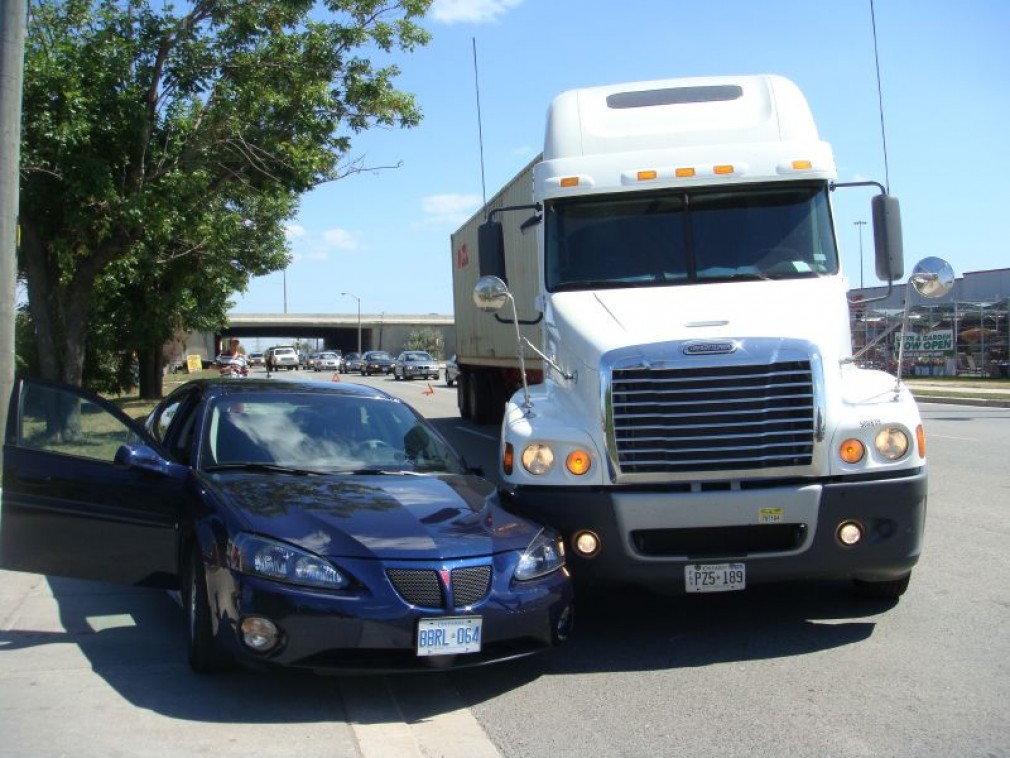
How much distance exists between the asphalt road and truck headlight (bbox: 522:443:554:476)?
1066 mm

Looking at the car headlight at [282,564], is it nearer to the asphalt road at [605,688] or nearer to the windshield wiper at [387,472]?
the asphalt road at [605,688]

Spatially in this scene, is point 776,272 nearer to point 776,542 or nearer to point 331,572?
point 776,542

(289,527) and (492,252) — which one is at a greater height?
(492,252)

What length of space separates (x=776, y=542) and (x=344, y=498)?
250 cm

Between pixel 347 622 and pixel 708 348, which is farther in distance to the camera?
pixel 708 348

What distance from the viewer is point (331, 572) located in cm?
513

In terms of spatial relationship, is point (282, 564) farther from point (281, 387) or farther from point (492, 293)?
point (492, 293)

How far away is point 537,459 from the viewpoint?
6.34 meters

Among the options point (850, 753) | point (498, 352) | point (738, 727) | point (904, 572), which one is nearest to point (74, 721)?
point (738, 727)

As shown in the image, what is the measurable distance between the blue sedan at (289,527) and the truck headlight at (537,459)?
1.04ft

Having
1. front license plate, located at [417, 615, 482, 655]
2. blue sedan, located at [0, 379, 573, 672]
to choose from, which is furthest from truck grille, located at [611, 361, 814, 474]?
front license plate, located at [417, 615, 482, 655]

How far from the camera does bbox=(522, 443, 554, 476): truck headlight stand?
6309 millimetres

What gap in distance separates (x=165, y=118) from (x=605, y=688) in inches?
527

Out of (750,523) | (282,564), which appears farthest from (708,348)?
(282,564)
